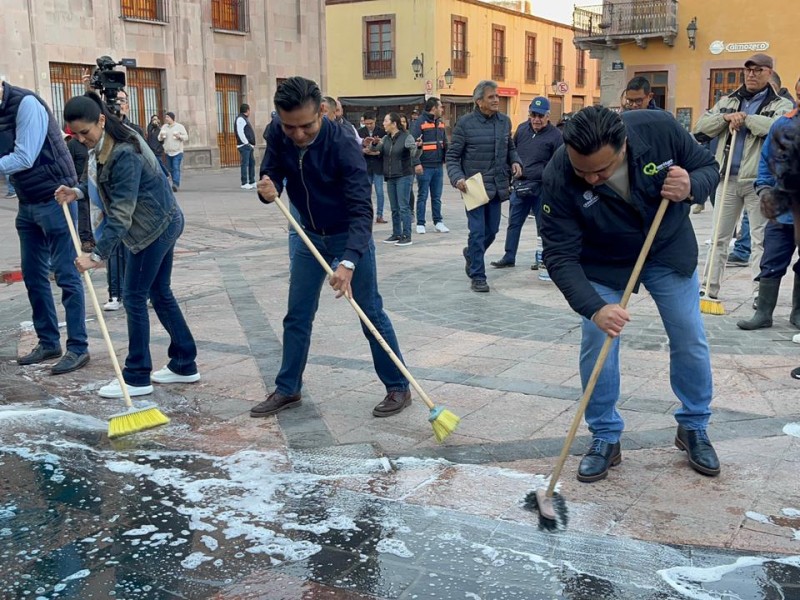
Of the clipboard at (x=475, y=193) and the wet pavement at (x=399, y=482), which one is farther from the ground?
the clipboard at (x=475, y=193)

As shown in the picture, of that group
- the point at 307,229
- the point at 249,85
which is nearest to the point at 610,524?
the point at 307,229

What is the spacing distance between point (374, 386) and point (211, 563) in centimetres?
216

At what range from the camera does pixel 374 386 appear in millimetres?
5180

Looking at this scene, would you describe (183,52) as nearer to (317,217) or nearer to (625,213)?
(317,217)

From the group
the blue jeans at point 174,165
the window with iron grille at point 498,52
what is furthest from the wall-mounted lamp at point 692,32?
the blue jeans at point 174,165

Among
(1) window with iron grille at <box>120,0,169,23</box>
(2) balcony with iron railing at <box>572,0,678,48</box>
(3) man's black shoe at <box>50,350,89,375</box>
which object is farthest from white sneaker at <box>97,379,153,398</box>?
(2) balcony with iron railing at <box>572,0,678,48</box>

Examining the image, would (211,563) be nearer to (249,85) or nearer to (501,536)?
(501,536)

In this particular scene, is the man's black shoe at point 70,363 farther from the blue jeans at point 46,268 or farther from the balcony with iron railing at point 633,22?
the balcony with iron railing at point 633,22

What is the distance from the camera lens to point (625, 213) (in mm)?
3473

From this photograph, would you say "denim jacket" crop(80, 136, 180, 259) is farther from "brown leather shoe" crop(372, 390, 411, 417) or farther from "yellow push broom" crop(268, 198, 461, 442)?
"brown leather shoe" crop(372, 390, 411, 417)

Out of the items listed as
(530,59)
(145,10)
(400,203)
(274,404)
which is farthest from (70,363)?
(530,59)

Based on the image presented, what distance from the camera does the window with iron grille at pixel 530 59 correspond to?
41.2m

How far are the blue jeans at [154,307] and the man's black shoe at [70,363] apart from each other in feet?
2.20

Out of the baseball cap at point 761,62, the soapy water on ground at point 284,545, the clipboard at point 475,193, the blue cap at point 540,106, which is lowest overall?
A: the soapy water on ground at point 284,545
